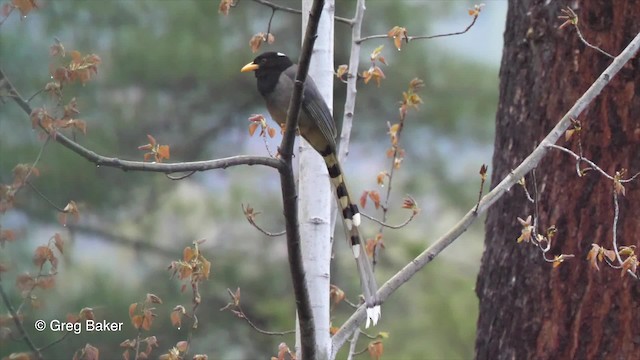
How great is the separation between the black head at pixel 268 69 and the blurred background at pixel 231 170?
111 inches

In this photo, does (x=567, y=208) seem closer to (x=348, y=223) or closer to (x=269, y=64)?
(x=348, y=223)

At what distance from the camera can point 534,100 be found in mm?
3256

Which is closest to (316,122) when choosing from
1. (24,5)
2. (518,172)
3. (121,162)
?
(518,172)

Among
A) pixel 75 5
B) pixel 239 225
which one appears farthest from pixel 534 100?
pixel 239 225

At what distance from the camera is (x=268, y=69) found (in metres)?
3.00

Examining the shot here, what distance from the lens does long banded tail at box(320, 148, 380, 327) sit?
2.46 metres

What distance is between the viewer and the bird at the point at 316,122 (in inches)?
106

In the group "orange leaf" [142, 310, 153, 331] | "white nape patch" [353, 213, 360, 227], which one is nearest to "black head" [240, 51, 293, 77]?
"white nape patch" [353, 213, 360, 227]

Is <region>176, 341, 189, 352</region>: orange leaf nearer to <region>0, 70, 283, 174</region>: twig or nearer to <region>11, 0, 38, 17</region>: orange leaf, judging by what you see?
<region>0, 70, 283, 174</region>: twig

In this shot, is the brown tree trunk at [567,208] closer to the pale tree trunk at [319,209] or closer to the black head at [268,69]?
the pale tree trunk at [319,209]

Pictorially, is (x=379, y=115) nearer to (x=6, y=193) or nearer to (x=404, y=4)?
(x=404, y=4)

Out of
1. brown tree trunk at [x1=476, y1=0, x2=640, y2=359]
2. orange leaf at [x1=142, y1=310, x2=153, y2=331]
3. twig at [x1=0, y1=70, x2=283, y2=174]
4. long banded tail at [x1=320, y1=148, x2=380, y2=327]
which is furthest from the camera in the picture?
brown tree trunk at [x1=476, y1=0, x2=640, y2=359]

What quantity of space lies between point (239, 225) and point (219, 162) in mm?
5080

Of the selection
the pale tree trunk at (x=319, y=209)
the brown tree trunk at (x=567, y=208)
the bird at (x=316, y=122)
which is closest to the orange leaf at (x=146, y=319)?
the pale tree trunk at (x=319, y=209)
